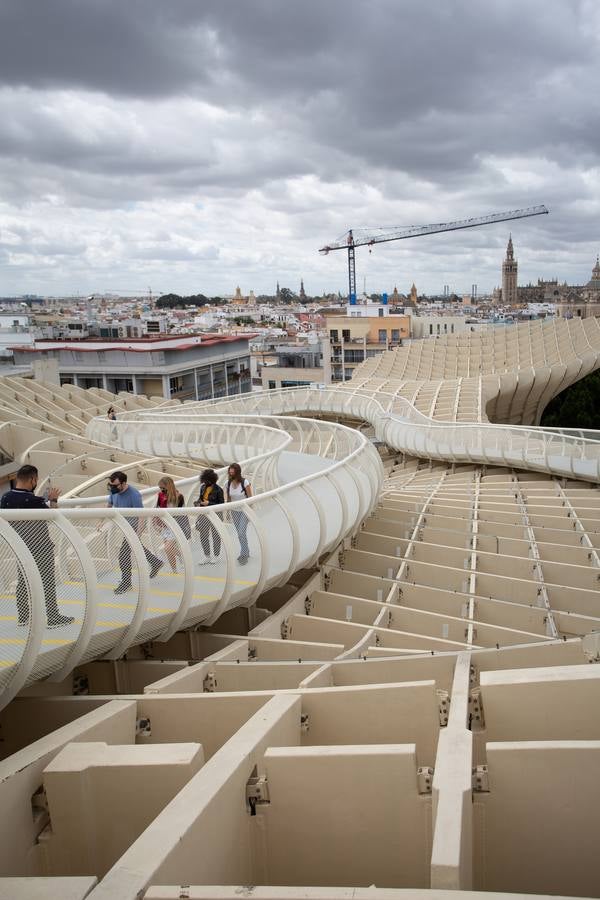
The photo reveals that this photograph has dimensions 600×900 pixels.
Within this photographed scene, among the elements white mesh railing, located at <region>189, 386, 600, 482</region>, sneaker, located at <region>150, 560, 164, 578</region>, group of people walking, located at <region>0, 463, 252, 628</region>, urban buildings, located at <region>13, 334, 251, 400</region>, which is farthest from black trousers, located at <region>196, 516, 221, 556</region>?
urban buildings, located at <region>13, 334, 251, 400</region>

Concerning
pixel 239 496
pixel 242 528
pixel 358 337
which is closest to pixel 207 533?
pixel 242 528

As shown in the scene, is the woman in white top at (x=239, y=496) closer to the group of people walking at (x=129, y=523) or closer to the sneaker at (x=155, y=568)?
the group of people walking at (x=129, y=523)

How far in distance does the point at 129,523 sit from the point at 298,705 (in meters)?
2.70

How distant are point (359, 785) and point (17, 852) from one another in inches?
96.2

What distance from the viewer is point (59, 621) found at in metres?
6.43

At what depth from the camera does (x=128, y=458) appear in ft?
56.1

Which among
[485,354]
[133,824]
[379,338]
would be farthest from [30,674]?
[379,338]

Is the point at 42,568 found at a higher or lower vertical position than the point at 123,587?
higher

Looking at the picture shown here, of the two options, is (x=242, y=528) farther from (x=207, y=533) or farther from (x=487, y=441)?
(x=487, y=441)

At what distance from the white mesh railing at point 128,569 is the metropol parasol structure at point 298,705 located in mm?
27

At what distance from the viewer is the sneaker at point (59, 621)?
639 centimetres

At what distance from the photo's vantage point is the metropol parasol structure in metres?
4.18

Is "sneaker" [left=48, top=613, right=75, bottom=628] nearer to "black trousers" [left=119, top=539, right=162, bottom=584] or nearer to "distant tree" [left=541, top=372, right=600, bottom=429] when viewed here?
"black trousers" [left=119, top=539, right=162, bottom=584]

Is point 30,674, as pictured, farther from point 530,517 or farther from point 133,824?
point 530,517
